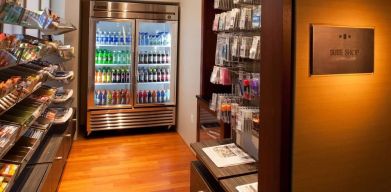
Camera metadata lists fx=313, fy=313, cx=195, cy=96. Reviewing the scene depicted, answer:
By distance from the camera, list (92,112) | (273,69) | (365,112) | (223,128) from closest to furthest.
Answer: (273,69)
(365,112)
(223,128)
(92,112)

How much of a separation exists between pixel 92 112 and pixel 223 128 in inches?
100

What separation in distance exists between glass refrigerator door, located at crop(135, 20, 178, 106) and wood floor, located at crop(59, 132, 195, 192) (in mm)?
667

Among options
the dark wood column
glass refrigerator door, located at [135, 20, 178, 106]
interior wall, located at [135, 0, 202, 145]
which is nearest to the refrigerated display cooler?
glass refrigerator door, located at [135, 20, 178, 106]

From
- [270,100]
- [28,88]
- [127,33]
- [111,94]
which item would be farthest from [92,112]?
[270,100]

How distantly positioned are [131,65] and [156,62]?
0.42 metres

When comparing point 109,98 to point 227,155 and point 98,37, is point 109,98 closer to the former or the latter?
point 98,37

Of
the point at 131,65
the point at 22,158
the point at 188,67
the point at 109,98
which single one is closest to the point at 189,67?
the point at 188,67

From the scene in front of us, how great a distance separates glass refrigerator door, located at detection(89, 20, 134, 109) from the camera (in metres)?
4.75

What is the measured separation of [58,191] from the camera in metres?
2.99

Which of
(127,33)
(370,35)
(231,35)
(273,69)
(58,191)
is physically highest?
(127,33)

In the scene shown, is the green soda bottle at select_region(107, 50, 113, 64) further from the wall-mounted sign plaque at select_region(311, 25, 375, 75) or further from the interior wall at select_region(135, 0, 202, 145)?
the wall-mounted sign plaque at select_region(311, 25, 375, 75)

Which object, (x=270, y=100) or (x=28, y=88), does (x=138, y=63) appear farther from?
(x=270, y=100)

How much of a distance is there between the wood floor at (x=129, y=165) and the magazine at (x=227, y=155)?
3.19 feet

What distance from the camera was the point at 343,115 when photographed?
4.09ft
